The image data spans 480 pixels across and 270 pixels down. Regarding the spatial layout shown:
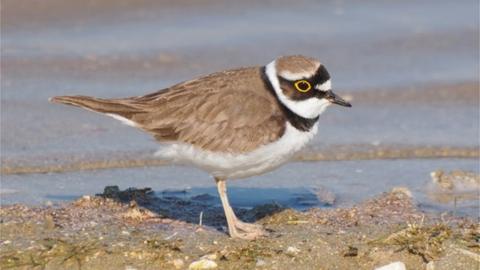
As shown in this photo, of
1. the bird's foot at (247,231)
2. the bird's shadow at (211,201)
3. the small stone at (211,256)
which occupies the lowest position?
the small stone at (211,256)

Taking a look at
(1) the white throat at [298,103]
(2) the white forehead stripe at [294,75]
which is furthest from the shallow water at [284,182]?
(2) the white forehead stripe at [294,75]

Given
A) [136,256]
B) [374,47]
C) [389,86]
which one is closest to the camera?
[136,256]

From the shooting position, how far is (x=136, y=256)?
19.8 feet

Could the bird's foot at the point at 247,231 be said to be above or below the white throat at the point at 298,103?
below

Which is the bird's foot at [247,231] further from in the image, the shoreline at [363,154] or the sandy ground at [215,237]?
the shoreline at [363,154]

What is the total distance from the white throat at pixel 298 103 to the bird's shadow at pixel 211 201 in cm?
81

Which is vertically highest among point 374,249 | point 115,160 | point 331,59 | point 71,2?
point 71,2

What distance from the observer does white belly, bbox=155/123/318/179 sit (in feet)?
21.4

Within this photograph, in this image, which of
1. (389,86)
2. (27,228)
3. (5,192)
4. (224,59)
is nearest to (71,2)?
(224,59)

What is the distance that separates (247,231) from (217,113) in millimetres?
775

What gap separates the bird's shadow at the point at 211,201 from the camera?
718 cm

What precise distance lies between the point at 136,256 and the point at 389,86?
5071 mm

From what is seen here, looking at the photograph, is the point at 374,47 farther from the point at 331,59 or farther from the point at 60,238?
the point at 60,238

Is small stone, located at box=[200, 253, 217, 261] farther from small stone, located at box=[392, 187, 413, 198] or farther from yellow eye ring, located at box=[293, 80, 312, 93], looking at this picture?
small stone, located at box=[392, 187, 413, 198]
